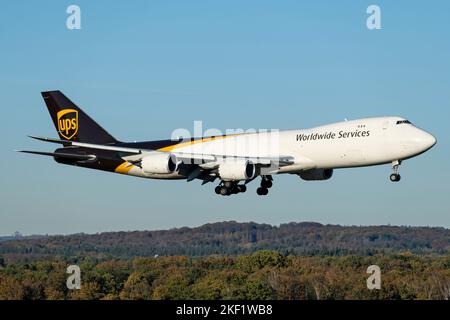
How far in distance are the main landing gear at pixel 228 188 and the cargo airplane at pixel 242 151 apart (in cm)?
8

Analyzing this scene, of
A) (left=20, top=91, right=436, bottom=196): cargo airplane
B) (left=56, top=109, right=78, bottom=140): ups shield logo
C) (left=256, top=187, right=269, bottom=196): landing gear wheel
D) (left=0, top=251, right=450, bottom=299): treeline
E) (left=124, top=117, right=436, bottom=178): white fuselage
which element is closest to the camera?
(left=124, top=117, right=436, bottom=178): white fuselage

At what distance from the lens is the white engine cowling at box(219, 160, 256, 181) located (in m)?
64.0

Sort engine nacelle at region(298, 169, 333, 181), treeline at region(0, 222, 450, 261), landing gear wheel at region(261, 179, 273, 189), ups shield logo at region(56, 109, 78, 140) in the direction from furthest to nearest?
treeline at region(0, 222, 450, 261)
ups shield logo at region(56, 109, 78, 140)
landing gear wheel at region(261, 179, 273, 189)
engine nacelle at region(298, 169, 333, 181)

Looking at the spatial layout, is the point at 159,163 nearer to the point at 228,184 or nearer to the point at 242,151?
the point at 228,184

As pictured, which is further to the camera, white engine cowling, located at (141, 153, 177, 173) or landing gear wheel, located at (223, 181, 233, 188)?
landing gear wheel, located at (223, 181, 233, 188)

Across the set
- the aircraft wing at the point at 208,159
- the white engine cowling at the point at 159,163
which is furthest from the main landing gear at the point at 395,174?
the white engine cowling at the point at 159,163

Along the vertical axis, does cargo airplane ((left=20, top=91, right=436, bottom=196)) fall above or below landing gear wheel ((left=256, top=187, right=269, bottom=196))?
above

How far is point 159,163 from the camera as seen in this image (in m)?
66.2

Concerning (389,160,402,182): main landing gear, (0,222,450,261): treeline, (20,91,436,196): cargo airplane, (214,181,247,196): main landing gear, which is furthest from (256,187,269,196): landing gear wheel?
(0,222,450,261): treeline

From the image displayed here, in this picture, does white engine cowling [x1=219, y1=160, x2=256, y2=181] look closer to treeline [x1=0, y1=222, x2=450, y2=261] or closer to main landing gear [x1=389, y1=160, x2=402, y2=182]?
main landing gear [x1=389, y1=160, x2=402, y2=182]

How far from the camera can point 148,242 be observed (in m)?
137

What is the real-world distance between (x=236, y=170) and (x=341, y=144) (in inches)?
329
